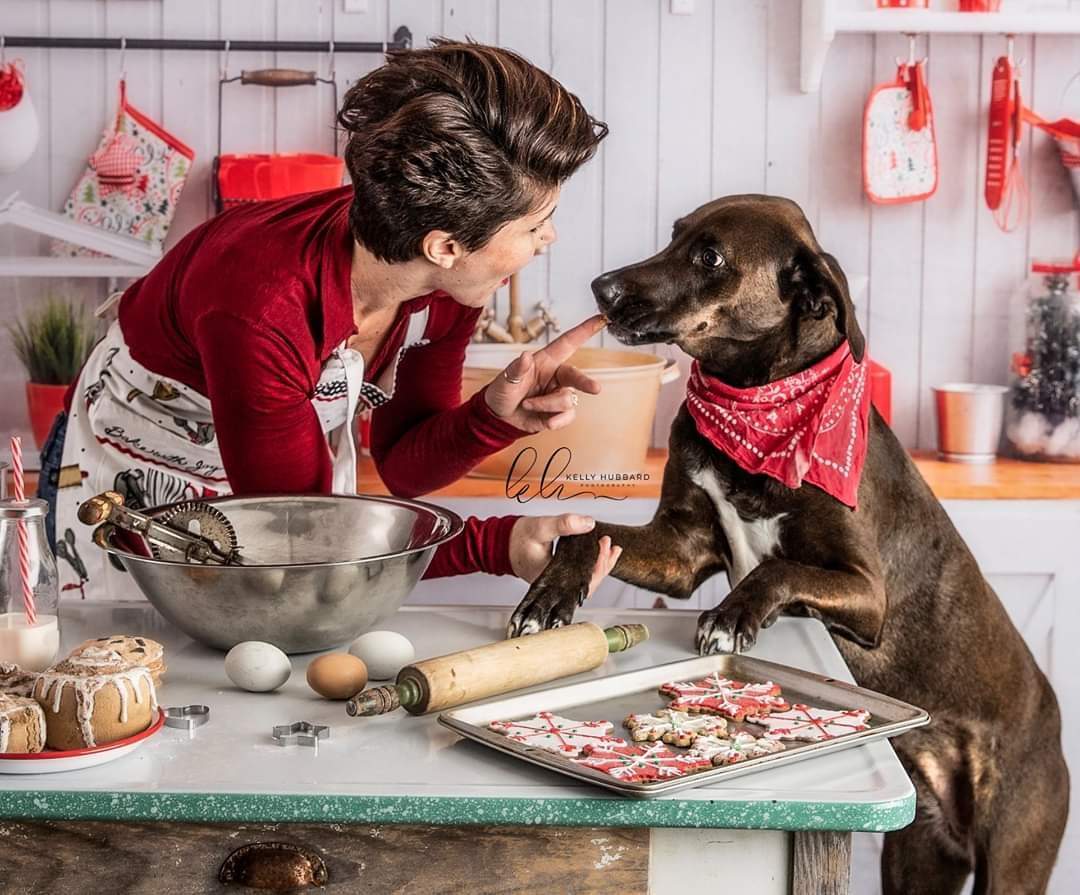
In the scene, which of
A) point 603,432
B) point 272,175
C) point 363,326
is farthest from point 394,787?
point 272,175

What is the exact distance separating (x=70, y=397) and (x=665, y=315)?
907 mm

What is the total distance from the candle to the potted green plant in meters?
1.74

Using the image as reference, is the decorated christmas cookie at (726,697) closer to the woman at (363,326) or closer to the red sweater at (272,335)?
the woman at (363,326)

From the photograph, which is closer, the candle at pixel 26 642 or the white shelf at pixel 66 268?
the candle at pixel 26 642

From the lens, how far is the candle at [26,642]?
1259 mm

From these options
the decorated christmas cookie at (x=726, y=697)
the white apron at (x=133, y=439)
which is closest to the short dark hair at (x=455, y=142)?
the white apron at (x=133, y=439)

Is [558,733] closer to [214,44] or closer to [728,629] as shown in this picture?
[728,629]

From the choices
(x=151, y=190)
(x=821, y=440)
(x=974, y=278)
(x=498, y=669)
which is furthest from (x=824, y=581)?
(x=151, y=190)

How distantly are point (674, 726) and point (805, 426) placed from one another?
0.59m

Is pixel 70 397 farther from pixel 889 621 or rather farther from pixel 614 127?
pixel 614 127

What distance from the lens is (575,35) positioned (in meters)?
3.00

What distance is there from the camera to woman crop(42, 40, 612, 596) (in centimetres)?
155

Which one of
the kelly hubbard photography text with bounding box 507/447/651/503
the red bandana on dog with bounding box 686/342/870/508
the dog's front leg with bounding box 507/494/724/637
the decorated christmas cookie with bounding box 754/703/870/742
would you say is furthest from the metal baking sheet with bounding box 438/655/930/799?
the kelly hubbard photography text with bounding box 507/447/651/503

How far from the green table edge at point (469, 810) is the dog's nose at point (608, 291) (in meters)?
0.85
